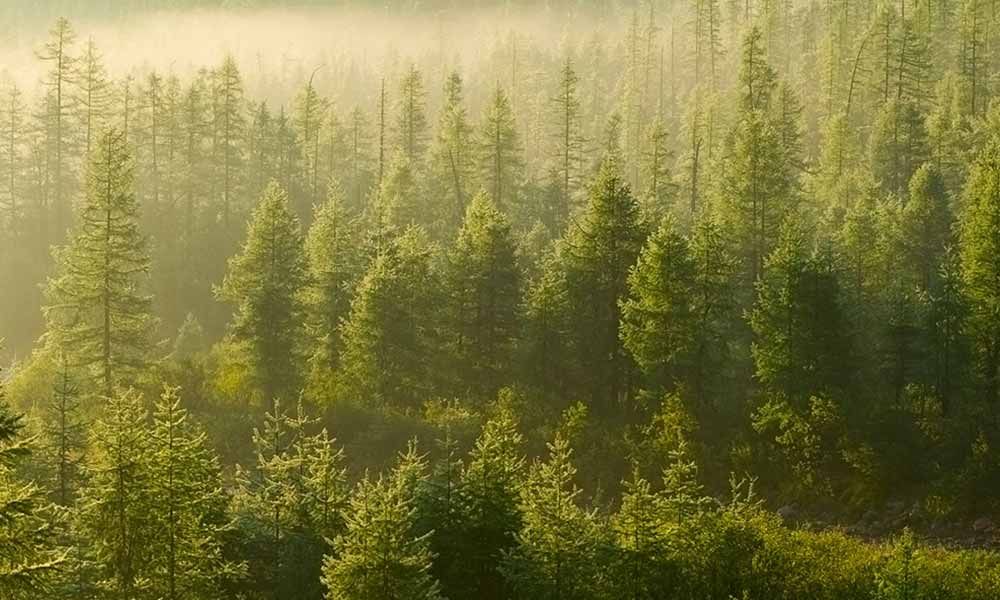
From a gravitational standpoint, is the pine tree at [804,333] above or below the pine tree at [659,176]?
below

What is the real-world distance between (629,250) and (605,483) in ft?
36.8

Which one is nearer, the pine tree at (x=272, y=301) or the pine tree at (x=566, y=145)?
the pine tree at (x=272, y=301)

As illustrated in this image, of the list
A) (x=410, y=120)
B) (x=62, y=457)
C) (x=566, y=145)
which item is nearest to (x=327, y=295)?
(x=62, y=457)

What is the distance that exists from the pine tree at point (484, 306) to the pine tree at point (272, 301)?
7807 mm

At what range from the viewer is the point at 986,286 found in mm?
36594

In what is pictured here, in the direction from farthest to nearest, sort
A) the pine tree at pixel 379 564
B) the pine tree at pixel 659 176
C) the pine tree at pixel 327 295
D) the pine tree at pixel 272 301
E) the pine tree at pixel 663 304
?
the pine tree at pixel 659 176 → the pine tree at pixel 327 295 → the pine tree at pixel 272 301 → the pine tree at pixel 663 304 → the pine tree at pixel 379 564

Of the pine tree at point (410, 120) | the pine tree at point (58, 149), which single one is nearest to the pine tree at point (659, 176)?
the pine tree at point (410, 120)

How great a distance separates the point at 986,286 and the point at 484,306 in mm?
22128

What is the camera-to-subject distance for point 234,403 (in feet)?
145

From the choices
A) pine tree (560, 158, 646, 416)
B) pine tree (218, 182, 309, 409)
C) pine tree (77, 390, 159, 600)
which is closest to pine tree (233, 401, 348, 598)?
pine tree (77, 390, 159, 600)

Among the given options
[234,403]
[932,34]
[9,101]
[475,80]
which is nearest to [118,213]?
[234,403]

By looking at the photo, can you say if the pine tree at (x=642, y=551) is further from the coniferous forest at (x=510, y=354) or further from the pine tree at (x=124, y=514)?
the pine tree at (x=124, y=514)

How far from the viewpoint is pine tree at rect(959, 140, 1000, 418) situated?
36375mm

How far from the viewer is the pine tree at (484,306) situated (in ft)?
145
